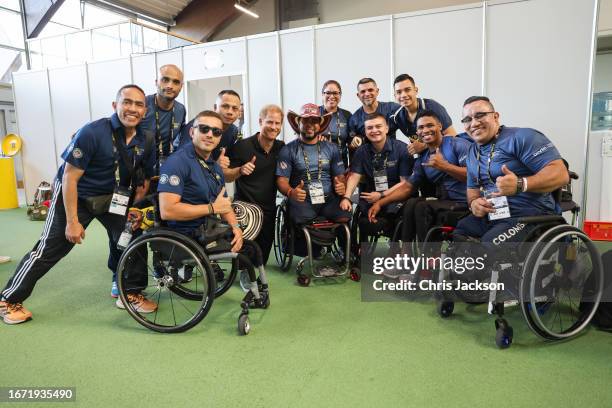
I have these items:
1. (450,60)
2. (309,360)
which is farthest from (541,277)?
(450,60)

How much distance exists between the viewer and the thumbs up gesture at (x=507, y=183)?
201 cm

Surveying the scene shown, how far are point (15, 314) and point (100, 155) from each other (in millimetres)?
1129

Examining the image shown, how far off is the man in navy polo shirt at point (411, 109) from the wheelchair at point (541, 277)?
116cm

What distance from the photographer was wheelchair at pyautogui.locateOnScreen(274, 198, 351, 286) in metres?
2.94

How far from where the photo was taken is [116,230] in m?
2.58

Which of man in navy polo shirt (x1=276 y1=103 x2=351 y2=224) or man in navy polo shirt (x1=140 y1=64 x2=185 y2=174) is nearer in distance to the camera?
man in navy polo shirt (x1=140 y1=64 x2=185 y2=174)

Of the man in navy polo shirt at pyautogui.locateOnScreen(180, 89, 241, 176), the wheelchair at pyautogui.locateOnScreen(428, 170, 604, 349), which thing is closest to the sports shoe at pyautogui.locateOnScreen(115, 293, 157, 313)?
the man in navy polo shirt at pyautogui.locateOnScreen(180, 89, 241, 176)

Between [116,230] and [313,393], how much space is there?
173 cm

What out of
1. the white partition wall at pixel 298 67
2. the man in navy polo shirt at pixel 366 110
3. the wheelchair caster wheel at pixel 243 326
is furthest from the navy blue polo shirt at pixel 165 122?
the white partition wall at pixel 298 67

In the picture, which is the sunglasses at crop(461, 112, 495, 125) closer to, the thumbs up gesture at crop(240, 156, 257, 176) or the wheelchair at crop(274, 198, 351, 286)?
the wheelchair at crop(274, 198, 351, 286)

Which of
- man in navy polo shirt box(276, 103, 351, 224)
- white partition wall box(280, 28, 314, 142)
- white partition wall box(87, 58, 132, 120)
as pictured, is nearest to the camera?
man in navy polo shirt box(276, 103, 351, 224)

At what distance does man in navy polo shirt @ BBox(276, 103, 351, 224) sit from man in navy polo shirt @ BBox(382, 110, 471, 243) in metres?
0.56

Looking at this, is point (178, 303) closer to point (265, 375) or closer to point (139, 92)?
point (265, 375)

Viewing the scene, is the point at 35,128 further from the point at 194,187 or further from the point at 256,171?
the point at 194,187
